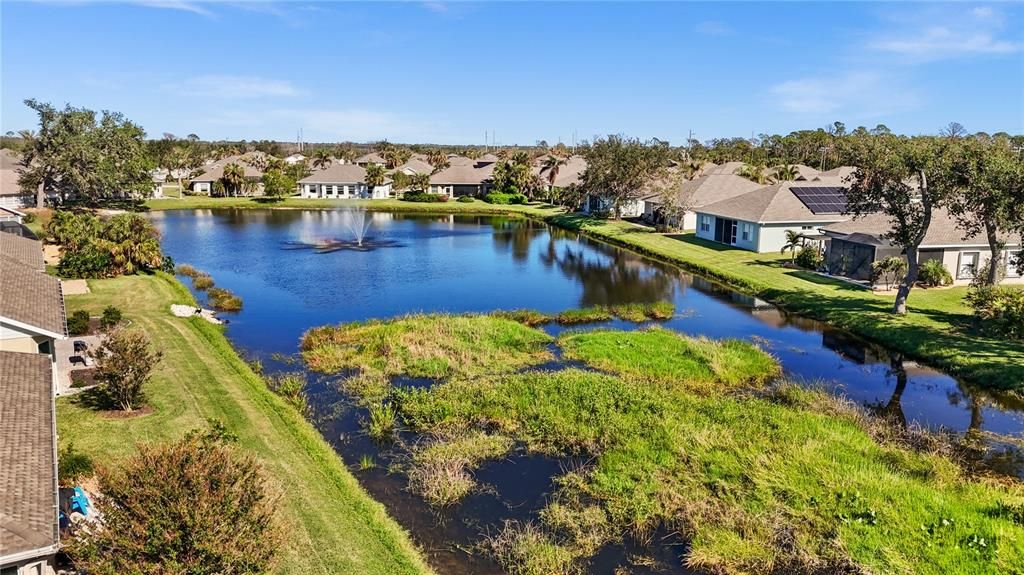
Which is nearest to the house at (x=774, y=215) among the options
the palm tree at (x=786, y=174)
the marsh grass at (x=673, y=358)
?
the marsh grass at (x=673, y=358)

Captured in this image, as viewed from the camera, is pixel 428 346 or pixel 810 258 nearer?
pixel 428 346

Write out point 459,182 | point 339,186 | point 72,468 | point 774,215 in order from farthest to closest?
point 459,182 < point 339,186 < point 774,215 < point 72,468

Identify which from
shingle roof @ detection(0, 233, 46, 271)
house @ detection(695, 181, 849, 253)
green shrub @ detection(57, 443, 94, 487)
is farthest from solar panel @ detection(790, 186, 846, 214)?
green shrub @ detection(57, 443, 94, 487)

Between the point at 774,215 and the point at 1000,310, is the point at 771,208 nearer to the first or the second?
the point at 774,215

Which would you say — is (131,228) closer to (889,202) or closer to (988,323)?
(889,202)

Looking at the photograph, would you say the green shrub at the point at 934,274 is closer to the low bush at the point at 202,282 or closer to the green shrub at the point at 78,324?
the low bush at the point at 202,282

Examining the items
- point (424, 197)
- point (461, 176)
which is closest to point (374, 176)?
point (424, 197)

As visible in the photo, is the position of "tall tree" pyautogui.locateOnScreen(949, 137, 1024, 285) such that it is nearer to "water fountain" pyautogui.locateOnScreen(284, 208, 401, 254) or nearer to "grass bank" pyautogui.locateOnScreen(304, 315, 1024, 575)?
"grass bank" pyautogui.locateOnScreen(304, 315, 1024, 575)
